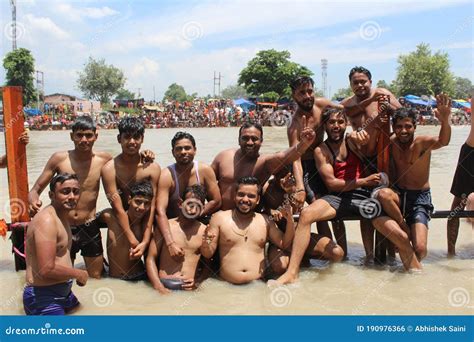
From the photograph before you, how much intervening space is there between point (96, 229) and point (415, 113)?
3.52m

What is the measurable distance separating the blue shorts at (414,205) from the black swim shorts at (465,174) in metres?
0.96

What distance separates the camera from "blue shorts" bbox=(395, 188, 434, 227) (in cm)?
477

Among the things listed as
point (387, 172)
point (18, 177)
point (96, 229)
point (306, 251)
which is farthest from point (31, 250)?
point (387, 172)

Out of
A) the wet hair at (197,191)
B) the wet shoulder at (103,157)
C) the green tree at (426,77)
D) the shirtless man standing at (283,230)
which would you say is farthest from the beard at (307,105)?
the green tree at (426,77)

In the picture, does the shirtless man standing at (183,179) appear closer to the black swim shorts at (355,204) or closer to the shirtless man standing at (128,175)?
the shirtless man standing at (128,175)

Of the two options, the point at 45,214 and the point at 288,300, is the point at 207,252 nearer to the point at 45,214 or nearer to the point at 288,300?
the point at 288,300

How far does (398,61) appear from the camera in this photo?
5741 centimetres

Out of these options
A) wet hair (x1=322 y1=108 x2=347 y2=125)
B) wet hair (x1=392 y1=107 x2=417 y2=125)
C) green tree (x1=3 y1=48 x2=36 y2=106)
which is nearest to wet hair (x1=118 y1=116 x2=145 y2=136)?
wet hair (x1=322 y1=108 x2=347 y2=125)

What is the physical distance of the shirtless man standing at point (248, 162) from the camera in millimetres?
4582

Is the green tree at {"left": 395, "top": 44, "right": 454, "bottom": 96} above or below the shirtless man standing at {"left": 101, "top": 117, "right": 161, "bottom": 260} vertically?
above

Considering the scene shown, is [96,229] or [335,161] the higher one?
[335,161]

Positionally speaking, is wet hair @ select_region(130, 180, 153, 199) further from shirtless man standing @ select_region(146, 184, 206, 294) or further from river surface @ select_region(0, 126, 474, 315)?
river surface @ select_region(0, 126, 474, 315)

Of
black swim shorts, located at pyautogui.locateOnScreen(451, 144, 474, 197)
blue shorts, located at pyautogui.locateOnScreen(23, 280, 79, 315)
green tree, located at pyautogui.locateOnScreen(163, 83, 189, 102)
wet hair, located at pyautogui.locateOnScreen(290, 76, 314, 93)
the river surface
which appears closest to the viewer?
blue shorts, located at pyautogui.locateOnScreen(23, 280, 79, 315)

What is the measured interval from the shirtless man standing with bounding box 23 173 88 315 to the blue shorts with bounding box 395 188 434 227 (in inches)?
132
